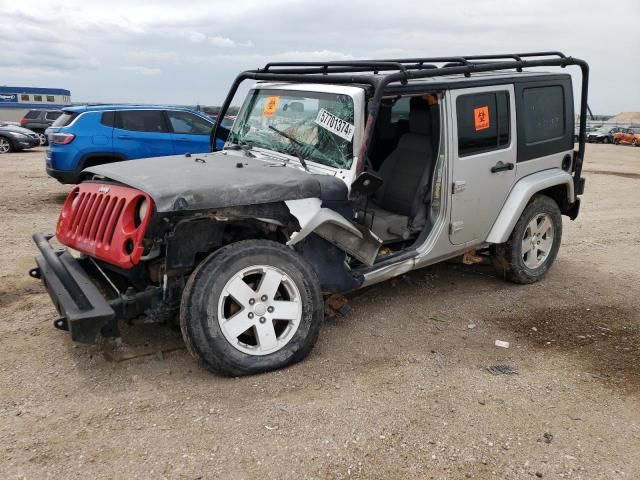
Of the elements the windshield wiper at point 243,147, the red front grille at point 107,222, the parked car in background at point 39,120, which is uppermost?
the parked car in background at point 39,120

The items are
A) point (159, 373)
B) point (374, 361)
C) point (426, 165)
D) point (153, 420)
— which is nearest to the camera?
point (153, 420)

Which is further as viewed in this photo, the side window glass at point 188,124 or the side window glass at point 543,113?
the side window glass at point 188,124

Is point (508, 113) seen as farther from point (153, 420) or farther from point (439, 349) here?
point (153, 420)

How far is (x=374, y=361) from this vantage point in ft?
13.1

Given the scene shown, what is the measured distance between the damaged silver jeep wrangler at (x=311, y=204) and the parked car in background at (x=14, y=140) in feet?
56.5

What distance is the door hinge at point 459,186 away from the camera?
4695mm

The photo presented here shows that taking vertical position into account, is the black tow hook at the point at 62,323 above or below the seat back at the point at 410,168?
below

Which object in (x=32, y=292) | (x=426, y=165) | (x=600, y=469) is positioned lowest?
(x=600, y=469)

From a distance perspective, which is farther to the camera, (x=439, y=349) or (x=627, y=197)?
(x=627, y=197)

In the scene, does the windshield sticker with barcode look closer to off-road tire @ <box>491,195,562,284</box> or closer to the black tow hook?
off-road tire @ <box>491,195,562,284</box>

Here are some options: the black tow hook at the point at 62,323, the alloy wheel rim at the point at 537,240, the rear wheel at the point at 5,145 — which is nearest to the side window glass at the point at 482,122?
the alloy wheel rim at the point at 537,240

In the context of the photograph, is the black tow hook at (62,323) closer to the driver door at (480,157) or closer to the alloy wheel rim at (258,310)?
the alloy wheel rim at (258,310)

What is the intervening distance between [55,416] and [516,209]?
3932 mm

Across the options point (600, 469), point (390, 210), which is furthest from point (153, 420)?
point (390, 210)
